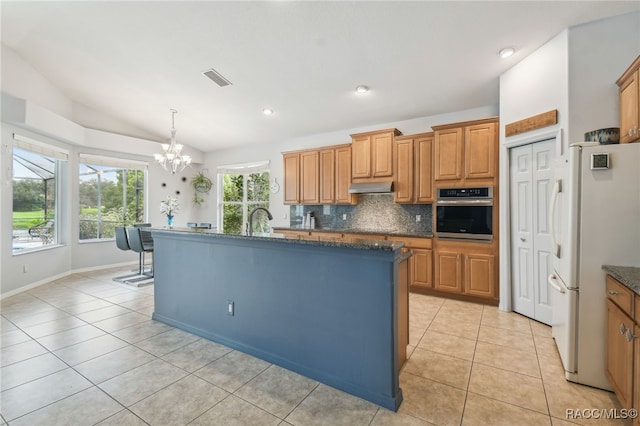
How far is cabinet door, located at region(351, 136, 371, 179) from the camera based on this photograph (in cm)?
477

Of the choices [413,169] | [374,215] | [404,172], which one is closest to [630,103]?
[413,169]

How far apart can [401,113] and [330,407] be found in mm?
4252

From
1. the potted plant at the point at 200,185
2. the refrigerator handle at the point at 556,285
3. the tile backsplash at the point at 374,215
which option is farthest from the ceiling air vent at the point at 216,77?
the refrigerator handle at the point at 556,285

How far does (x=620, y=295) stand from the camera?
1.70 meters

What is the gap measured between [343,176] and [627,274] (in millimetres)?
3839

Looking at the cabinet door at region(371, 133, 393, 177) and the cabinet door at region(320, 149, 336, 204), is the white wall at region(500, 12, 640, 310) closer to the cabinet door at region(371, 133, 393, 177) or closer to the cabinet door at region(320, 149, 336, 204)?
the cabinet door at region(371, 133, 393, 177)

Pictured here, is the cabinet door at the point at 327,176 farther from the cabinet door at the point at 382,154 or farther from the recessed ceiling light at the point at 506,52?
the recessed ceiling light at the point at 506,52

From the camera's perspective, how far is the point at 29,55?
13.9ft

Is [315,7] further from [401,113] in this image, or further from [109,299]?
[109,299]

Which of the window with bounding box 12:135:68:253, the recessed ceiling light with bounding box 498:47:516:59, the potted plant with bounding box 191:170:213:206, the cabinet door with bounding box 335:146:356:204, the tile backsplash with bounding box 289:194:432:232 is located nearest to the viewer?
the recessed ceiling light with bounding box 498:47:516:59

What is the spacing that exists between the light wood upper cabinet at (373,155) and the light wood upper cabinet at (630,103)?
262 cm

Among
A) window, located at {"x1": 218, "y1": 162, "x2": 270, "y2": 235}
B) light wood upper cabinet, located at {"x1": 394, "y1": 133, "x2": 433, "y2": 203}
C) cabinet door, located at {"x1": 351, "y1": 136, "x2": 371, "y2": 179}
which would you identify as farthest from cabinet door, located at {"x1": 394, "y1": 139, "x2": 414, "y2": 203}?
window, located at {"x1": 218, "y1": 162, "x2": 270, "y2": 235}

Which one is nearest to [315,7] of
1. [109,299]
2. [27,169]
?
[109,299]

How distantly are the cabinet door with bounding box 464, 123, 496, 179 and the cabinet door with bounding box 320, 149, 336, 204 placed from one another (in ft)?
7.41
